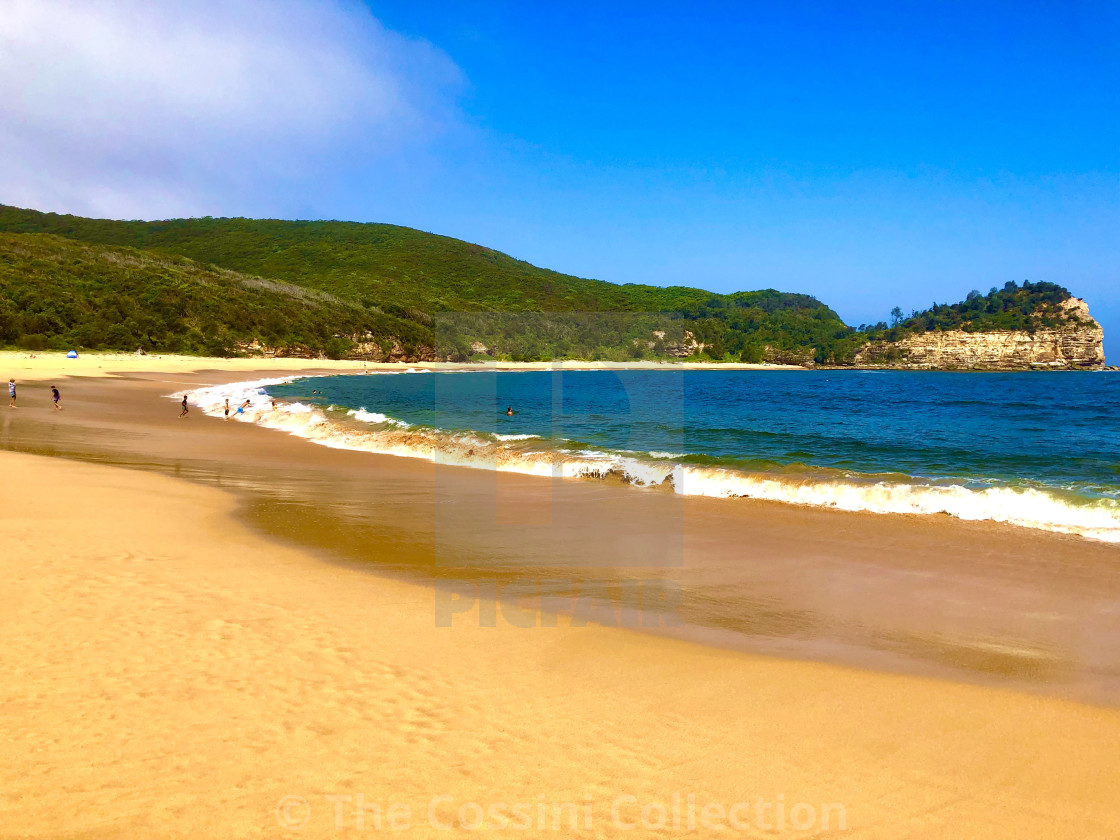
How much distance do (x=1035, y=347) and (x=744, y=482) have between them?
6164 inches

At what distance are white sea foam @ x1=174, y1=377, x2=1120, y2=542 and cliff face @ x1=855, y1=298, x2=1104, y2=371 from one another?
149156mm

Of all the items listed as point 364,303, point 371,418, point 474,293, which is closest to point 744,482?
Result: point 371,418

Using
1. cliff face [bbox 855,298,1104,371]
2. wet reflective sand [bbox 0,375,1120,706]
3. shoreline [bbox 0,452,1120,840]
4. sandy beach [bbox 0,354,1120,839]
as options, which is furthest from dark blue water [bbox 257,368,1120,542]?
cliff face [bbox 855,298,1104,371]

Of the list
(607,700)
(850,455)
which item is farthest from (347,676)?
(850,455)

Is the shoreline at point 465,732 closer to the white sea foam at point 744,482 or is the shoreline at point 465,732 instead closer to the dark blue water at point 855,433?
the white sea foam at point 744,482

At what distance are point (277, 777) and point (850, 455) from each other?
1746 centimetres

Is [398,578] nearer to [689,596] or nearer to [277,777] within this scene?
[689,596]

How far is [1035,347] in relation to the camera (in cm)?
13712

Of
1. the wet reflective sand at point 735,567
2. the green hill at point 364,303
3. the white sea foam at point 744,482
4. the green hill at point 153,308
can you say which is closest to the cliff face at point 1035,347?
the green hill at point 364,303

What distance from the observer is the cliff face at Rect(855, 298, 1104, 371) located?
136m

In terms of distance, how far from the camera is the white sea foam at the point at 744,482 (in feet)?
35.8

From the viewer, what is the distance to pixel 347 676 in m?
4.71

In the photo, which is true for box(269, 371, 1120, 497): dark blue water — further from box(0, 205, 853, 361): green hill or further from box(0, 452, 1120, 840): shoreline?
box(0, 205, 853, 361): green hill

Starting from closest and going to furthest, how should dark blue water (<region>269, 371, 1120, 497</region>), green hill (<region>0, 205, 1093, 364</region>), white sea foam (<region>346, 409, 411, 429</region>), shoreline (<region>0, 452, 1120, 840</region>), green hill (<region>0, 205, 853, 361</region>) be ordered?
shoreline (<region>0, 452, 1120, 840</region>) < dark blue water (<region>269, 371, 1120, 497</region>) < white sea foam (<region>346, 409, 411, 429</region>) < green hill (<region>0, 205, 1093, 364</region>) < green hill (<region>0, 205, 853, 361</region>)
